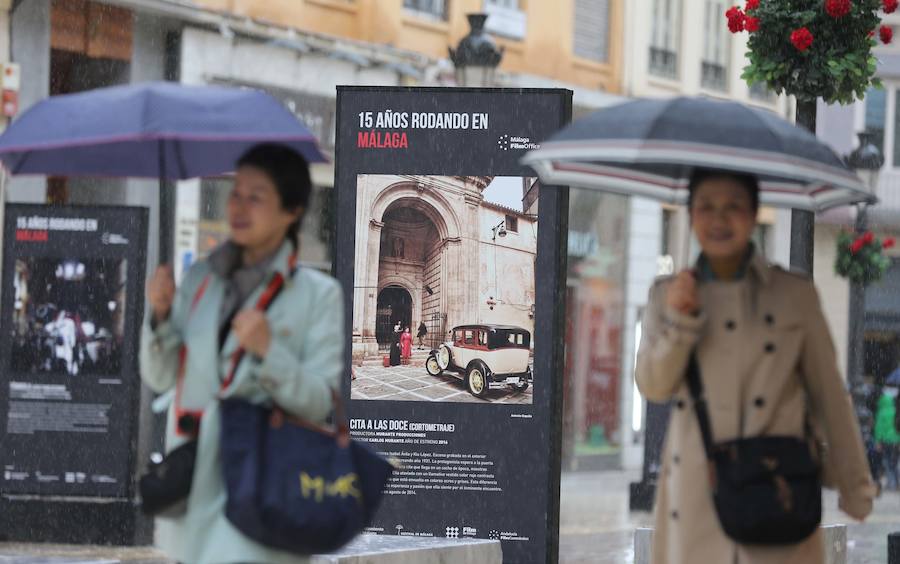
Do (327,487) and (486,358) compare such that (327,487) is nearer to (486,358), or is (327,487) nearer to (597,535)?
(486,358)

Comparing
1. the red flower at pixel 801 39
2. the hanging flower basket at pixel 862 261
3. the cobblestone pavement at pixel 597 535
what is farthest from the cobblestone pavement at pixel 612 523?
the red flower at pixel 801 39

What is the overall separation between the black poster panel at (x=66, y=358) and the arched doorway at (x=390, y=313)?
444 centimetres

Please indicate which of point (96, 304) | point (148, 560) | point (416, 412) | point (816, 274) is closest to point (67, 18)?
point (96, 304)

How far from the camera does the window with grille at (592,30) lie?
1172 inches

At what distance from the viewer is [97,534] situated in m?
14.2

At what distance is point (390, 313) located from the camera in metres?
9.80

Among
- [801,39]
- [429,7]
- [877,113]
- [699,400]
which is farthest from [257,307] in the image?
[877,113]

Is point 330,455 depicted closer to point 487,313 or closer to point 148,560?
point 487,313

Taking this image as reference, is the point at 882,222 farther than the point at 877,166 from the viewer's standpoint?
Yes

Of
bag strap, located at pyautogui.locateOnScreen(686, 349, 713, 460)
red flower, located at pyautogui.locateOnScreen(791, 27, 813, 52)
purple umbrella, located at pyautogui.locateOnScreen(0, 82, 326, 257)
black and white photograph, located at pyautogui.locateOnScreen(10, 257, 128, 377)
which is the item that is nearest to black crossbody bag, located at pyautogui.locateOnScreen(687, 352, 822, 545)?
bag strap, located at pyautogui.locateOnScreen(686, 349, 713, 460)

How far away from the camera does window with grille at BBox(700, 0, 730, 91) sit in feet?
109

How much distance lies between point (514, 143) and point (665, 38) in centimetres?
2293

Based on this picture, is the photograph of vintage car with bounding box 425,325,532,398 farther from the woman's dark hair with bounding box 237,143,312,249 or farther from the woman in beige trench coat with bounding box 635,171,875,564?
the woman's dark hair with bounding box 237,143,312,249

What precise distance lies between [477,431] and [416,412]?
0.32 metres
